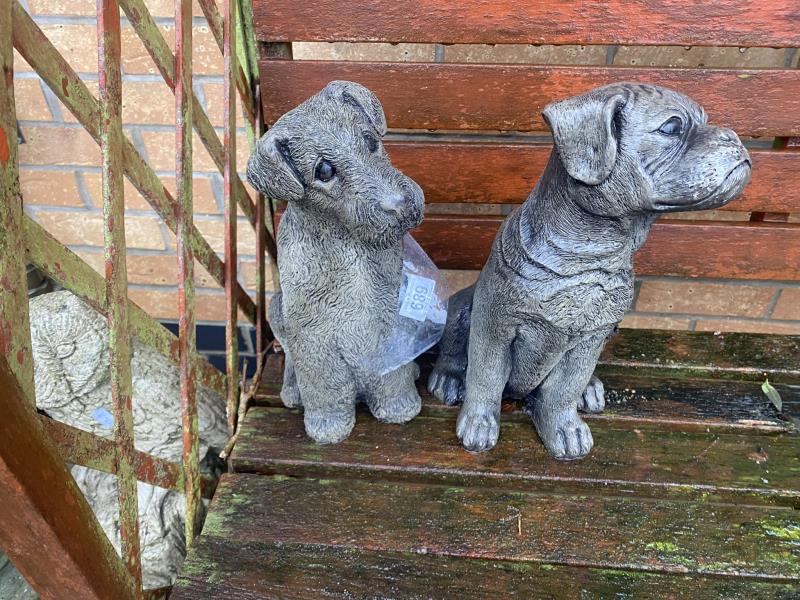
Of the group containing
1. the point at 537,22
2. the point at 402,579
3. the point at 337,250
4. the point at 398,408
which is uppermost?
the point at 537,22

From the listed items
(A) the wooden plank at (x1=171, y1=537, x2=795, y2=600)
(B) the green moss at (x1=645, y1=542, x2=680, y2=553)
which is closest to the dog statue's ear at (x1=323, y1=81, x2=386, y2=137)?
(A) the wooden plank at (x1=171, y1=537, x2=795, y2=600)

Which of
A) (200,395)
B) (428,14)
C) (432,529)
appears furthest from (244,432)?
(428,14)

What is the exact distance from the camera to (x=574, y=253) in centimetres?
95

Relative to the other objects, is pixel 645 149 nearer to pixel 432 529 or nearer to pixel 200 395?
pixel 432 529

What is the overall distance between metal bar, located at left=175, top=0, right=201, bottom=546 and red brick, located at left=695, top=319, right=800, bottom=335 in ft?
4.60

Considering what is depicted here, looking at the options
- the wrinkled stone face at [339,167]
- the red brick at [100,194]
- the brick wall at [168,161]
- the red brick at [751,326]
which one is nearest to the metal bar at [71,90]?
the wrinkled stone face at [339,167]

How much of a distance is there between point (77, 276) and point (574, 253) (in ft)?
2.27

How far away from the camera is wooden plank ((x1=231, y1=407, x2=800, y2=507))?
115cm

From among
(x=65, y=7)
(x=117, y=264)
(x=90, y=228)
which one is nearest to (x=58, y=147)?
(x=90, y=228)

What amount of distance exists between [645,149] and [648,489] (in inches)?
24.7

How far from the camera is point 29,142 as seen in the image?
5.44 feet

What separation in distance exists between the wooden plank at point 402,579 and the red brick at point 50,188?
1.11 meters

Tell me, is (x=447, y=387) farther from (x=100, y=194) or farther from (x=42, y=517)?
(x=100, y=194)

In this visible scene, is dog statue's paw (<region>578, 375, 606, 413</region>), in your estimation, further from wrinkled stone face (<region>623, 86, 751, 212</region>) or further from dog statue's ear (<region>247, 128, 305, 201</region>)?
dog statue's ear (<region>247, 128, 305, 201</region>)
